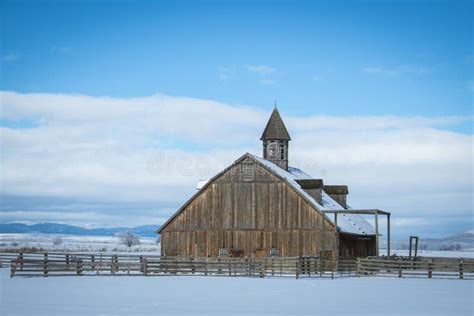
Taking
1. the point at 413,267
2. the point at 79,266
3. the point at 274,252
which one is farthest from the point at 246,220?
the point at 79,266

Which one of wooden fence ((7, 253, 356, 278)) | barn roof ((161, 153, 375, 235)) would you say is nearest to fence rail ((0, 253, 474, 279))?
wooden fence ((7, 253, 356, 278))

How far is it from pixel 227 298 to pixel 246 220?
72.5 ft

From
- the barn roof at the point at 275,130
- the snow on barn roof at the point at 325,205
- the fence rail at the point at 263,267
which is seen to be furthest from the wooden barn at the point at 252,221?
the barn roof at the point at 275,130

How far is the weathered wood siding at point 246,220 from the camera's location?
4609 cm

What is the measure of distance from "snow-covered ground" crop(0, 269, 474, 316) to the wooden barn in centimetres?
1168

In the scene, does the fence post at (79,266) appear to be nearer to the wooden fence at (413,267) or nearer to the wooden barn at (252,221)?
the wooden barn at (252,221)

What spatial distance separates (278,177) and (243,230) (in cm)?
430

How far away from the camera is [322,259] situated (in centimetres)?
4388

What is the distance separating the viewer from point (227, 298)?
2508cm

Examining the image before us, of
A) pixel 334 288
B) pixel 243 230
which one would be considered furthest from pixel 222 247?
pixel 334 288

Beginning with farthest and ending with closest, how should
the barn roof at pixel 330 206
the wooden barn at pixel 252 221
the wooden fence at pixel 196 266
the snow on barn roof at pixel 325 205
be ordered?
the barn roof at pixel 330 206 < the snow on barn roof at pixel 325 205 < the wooden barn at pixel 252 221 < the wooden fence at pixel 196 266

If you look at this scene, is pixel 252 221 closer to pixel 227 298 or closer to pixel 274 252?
pixel 274 252

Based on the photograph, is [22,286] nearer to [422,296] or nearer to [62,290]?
[62,290]

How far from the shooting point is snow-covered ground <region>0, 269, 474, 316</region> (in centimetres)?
2112
